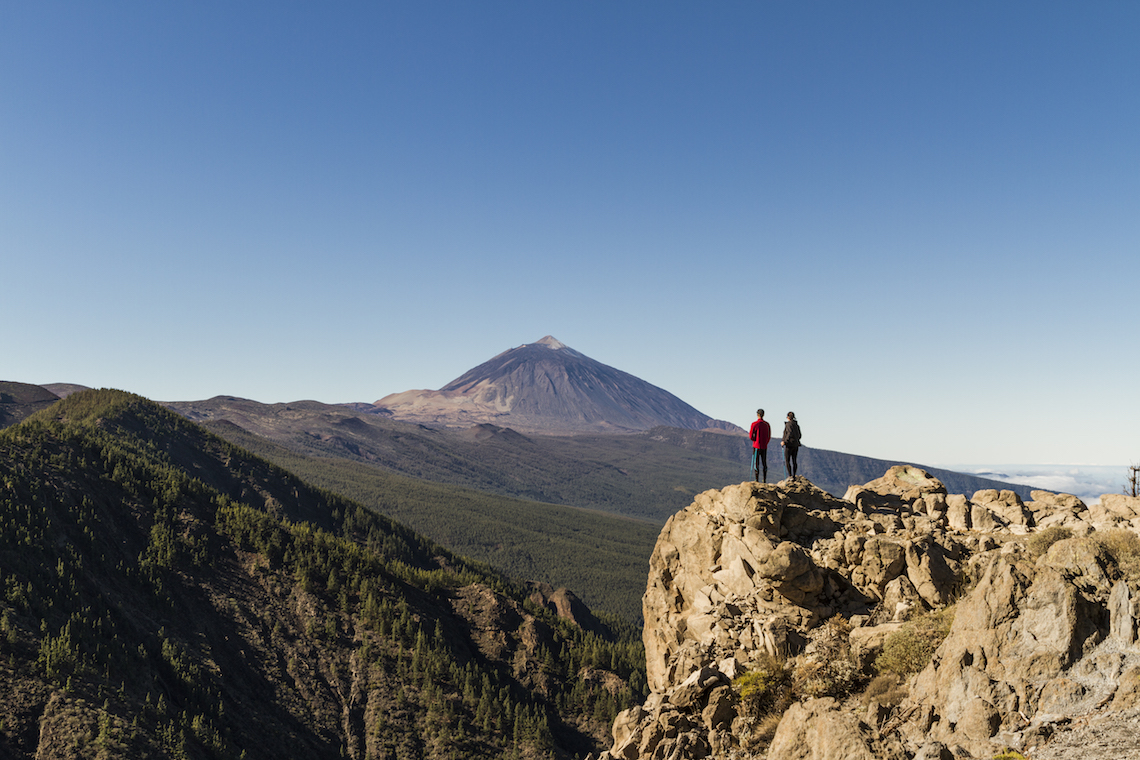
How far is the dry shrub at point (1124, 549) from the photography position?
11.5 m

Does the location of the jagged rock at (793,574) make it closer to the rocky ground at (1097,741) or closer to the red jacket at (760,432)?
the red jacket at (760,432)

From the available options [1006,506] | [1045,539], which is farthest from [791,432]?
[1045,539]

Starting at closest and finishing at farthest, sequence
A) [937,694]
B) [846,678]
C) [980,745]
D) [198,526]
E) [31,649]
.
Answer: [980,745], [937,694], [846,678], [31,649], [198,526]

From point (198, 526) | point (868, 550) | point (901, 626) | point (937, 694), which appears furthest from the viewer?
point (198, 526)

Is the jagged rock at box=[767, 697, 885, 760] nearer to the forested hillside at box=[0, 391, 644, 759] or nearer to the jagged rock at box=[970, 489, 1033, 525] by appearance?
the jagged rock at box=[970, 489, 1033, 525]

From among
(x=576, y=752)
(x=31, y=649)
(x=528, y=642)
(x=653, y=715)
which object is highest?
(x=653, y=715)

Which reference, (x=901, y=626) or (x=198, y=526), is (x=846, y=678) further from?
(x=198, y=526)

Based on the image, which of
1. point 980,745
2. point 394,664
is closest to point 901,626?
point 980,745

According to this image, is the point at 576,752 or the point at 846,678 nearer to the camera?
the point at 846,678

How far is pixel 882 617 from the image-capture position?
16312 mm

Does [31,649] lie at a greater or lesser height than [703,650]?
lesser

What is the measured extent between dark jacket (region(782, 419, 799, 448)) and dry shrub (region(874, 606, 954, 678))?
36.9 feet

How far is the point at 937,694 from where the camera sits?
441 inches

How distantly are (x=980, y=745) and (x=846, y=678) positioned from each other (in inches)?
143
